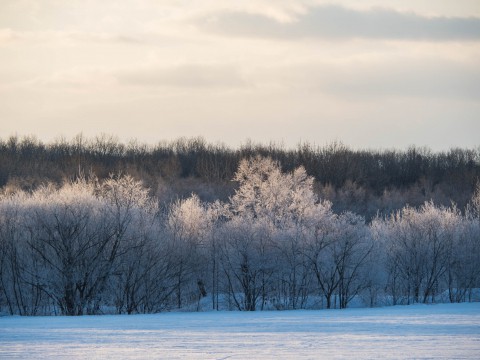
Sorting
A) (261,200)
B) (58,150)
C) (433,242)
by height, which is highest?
(58,150)

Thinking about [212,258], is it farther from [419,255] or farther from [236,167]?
[236,167]

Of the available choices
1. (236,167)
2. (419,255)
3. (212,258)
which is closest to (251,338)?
(212,258)

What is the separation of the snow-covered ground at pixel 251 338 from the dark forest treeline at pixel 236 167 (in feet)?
167

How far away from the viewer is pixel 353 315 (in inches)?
1271

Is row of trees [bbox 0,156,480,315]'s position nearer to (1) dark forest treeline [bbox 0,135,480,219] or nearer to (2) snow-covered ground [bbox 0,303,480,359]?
(2) snow-covered ground [bbox 0,303,480,359]

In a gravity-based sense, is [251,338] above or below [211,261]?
below

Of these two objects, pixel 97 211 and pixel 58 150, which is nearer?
pixel 97 211

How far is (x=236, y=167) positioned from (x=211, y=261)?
160 ft

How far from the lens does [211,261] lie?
156ft

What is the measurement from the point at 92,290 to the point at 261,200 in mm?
20761

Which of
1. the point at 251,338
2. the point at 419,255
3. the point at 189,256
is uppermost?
the point at 189,256

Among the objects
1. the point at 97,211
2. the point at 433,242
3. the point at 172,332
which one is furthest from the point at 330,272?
the point at 172,332

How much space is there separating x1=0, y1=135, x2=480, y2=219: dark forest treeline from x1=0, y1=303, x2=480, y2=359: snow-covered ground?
50.8 meters

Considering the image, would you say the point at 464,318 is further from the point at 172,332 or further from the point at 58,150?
the point at 58,150
